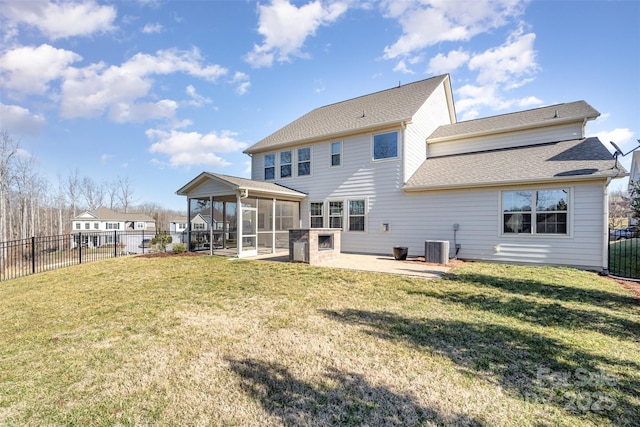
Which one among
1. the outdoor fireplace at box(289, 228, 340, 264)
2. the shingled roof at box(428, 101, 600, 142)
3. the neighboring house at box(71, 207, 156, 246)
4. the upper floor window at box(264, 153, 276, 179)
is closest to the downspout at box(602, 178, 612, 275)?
the shingled roof at box(428, 101, 600, 142)

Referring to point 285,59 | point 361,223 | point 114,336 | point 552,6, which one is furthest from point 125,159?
point 552,6

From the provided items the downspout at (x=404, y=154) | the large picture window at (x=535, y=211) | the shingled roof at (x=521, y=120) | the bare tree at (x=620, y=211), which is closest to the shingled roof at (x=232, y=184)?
the downspout at (x=404, y=154)

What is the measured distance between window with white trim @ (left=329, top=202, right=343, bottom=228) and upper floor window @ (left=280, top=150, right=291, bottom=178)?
3084 millimetres

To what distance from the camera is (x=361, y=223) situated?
39.8ft

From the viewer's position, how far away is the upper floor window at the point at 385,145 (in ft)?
37.7

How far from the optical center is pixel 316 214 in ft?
43.8

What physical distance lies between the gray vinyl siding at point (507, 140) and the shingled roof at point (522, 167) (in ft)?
1.39

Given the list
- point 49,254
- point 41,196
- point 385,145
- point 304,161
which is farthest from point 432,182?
point 41,196

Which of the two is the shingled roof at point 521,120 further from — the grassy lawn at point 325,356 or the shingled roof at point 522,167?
the grassy lawn at point 325,356

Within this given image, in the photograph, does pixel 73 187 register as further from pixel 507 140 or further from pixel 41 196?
pixel 507 140

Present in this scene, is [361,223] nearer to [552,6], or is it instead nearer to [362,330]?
[362,330]

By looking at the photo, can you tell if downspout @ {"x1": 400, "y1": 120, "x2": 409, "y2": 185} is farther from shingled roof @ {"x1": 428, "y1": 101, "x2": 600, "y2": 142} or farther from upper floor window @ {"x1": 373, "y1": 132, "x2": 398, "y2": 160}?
shingled roof @ {"x1": 428, "y1": 101, "x2": 600, "y2": 142}

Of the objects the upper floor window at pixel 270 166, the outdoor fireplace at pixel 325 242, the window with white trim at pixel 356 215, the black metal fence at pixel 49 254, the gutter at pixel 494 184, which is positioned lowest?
the black metal fence at pixel 49 254

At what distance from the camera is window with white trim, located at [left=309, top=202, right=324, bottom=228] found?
13188 mm
